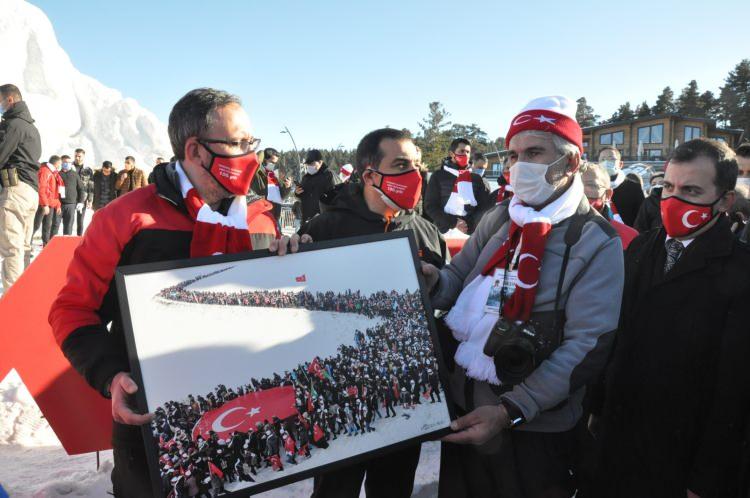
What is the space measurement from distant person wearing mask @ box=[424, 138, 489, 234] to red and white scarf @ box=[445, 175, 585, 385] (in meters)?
4.99

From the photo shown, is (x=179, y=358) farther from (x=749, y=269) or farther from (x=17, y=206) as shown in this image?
(x=17, y=206)

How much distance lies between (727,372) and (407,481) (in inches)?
60.1

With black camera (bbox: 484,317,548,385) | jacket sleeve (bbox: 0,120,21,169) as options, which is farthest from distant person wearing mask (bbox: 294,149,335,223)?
black camera (bbox: 484,317,548,385)

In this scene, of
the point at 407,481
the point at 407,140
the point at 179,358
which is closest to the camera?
the point at 179,358

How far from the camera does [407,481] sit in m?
2.46

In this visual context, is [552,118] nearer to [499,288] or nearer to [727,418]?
[499,288]

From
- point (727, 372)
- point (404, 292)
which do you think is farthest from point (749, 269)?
point (404, 292)

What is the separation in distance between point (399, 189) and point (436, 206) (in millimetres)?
4557

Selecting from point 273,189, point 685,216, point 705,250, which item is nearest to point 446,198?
point 685,216

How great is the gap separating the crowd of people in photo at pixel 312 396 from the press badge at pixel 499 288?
271 mm

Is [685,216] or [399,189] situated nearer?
[685,216]

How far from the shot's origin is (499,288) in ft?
6.28

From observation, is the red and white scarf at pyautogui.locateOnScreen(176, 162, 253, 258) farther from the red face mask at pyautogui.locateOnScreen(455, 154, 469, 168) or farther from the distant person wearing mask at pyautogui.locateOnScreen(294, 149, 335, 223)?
the distant person wearing mask at pyautogui.locateOnScreen(294, 149, 335, 223)

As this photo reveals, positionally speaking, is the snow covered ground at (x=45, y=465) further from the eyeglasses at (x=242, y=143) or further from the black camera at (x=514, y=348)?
the eyeglasses at (x=242, y=143)
